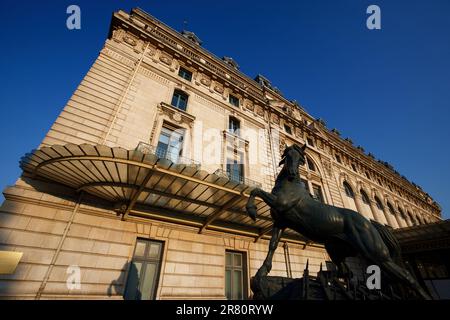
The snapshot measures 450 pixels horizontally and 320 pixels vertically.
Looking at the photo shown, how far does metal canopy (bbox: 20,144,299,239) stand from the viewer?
6418mm

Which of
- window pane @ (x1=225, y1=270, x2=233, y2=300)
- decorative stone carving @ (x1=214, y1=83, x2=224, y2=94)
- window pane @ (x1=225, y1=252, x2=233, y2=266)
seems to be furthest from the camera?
decorative stone carving @ (x1=214, y1=83, x2=224, y2=94)

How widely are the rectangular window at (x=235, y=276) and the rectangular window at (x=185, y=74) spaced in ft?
39.5

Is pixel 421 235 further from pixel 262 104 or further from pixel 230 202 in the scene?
pixel 262 104

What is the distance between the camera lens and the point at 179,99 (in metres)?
13.6

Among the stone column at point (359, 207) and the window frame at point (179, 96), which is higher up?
the window frame at point (179, 96)

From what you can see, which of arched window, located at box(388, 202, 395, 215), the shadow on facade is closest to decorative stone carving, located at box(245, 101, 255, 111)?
the shadow on facade

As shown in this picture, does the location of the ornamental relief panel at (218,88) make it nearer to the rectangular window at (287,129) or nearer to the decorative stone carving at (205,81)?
the decorative stone carving at (205,81)

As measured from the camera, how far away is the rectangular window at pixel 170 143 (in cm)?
Answer: 1084

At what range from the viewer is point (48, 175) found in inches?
281

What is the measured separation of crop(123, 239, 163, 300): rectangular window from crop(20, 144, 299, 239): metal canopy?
1.34m

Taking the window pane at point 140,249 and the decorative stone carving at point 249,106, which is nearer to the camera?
the window pane at point 140,249

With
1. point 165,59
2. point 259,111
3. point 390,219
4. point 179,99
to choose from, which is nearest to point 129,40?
point 165,59

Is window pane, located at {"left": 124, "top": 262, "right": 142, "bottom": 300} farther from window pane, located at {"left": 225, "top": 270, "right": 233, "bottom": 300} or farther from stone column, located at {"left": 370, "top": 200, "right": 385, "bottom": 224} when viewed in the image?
stone column, located at {"left": 370, "top": 200, "right": 385, "bottom": 224}

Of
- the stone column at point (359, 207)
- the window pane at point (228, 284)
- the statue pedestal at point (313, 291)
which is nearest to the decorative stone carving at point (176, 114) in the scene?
the window pane at point (228, 284)
